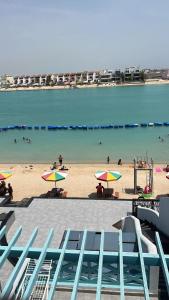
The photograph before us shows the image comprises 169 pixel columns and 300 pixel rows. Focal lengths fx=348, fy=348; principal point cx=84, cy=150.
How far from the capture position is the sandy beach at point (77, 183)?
21.9 metres

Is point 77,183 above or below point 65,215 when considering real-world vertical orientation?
below

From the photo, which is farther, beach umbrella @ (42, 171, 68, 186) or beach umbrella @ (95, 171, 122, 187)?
beach umbrella @ (42, 171, 68, 186)

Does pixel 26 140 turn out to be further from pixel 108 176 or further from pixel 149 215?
pixel 149 215

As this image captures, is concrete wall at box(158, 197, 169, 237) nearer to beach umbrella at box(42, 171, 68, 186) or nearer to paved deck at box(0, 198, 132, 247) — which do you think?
paved deck at box(0, 198, 132, 247)

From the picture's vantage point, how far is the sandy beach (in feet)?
71.9

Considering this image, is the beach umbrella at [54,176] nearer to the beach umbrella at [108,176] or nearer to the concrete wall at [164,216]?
the beach umbrella at [108,176]

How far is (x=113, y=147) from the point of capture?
1626 inches

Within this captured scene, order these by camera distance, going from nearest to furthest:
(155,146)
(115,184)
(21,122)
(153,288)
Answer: (153,288)
(115,184)
(155,146)
(21,122)

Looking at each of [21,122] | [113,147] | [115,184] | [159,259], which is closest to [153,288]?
[159,259]

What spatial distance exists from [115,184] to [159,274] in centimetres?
1481

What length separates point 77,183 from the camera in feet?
79.6

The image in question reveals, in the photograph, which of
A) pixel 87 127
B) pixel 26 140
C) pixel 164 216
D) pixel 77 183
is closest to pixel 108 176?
pixel 77 183

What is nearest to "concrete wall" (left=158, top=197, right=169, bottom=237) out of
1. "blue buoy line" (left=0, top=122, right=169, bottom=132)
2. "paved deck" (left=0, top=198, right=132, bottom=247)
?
"paved deck" (left=0, top=198, right=132, bottom=247)

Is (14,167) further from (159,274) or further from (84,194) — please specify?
(159,274)
